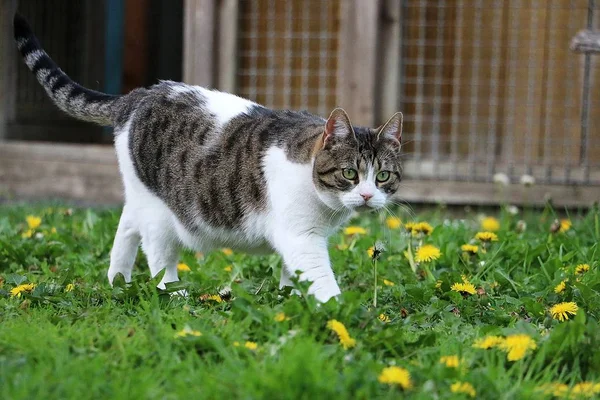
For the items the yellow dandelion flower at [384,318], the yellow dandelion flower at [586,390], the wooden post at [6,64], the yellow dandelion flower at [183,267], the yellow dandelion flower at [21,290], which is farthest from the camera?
the wooden post at [6,64]

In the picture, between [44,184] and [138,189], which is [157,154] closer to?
[138,189]

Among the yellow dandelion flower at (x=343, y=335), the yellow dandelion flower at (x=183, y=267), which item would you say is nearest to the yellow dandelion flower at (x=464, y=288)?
the yellow dandelion flower at (x=343, y=335)

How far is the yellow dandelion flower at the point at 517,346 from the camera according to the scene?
2703 millimetres

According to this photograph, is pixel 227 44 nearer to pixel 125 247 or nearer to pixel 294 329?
pixel 125 247

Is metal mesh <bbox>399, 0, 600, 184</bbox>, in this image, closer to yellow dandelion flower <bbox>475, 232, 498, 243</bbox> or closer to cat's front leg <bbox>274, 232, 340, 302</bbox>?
yellow dandelion flower <bbox>475, 232, 498, 243</bbox>

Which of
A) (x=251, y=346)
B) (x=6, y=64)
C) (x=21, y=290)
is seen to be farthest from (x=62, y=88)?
(x=6, y=64)

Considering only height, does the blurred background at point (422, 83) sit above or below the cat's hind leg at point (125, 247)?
above

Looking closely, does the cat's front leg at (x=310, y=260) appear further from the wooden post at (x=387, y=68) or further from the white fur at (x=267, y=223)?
the wooden post at (x=387, y=68)

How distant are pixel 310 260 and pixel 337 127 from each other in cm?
52

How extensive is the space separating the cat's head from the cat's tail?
1168 millimetres

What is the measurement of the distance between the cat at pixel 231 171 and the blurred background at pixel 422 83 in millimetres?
2388

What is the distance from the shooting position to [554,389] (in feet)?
8.29

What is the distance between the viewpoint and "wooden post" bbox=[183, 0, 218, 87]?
21.4ft

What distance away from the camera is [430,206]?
6559 mm
